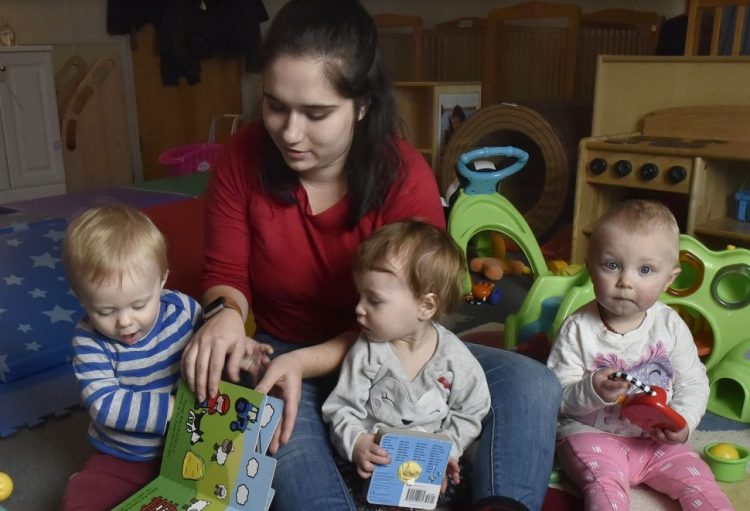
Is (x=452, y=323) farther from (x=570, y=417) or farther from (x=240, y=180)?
(x=240, y=180)

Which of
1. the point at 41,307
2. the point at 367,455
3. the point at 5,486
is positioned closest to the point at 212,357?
the point at 367,455

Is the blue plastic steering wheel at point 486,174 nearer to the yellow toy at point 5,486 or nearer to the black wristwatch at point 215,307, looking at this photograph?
the black wristwatch at point 215,307

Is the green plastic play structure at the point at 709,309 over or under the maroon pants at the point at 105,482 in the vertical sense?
over

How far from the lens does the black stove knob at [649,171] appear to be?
2.10m

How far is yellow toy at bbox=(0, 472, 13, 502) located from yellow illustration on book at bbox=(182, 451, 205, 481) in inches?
14.9

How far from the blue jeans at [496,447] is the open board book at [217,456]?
4 cm

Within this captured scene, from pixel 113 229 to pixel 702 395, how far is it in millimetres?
941

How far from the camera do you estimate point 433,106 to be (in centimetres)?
323

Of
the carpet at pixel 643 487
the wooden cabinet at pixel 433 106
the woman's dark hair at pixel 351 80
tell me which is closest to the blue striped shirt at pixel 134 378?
the woman's dark hair at pixel 351 80

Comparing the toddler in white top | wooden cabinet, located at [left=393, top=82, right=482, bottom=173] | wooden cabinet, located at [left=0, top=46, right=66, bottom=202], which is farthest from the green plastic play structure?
wooden cabinet, located at [left=0, top=46, right=66, bottom=202]

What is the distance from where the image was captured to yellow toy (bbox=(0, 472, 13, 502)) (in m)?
1.17

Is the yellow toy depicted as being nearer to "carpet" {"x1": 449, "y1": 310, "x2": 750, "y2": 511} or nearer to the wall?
"carpet" {"x1": 449, "y1": 310, "x2": 750, "y2": 511}

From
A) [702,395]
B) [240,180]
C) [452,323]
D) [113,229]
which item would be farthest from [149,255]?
[452,323]

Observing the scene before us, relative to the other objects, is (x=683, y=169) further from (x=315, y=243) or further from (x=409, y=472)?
(x=409, y=472)
